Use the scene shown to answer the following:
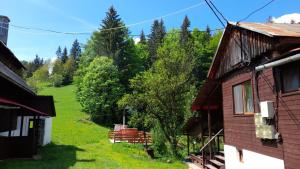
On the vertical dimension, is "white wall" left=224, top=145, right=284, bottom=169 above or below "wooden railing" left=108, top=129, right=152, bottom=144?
above

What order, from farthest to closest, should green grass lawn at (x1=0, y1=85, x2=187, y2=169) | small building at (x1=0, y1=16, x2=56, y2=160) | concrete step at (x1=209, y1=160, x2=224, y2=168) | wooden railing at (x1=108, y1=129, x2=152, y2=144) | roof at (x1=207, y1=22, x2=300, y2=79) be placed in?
wooden railing at (x1=108, y1=129, x2=152, y2=144)
small building at (x1=0, y1=16, x2=56, y2=160)
green grass lawn at (x1=0, y1=85, x2=187, y2=169)
concrete step at (x1=209, y1=160, x2=224, y2=168)
roof at (x1=207, y1=22, x2=300, y2=79)

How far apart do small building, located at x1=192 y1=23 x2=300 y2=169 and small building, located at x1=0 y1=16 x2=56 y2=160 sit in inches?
364

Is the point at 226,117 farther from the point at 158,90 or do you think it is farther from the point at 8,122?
the point at 158,90

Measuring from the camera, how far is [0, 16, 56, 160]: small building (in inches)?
571

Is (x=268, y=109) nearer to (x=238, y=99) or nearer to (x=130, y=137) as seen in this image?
(x=238, y=99)

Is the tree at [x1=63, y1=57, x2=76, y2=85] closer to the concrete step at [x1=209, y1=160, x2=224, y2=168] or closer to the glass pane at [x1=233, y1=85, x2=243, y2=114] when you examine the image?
the concrete step at [x1=209, y1=160, x2=224, y2=168]

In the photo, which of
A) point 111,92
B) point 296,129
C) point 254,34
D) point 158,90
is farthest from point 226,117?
point 111,92

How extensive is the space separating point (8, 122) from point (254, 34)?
12974 millimetres

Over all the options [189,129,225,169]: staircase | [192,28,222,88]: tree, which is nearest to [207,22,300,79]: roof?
[189,129,225,169]: staircase

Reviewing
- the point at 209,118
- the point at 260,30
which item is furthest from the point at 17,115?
the point at 260,30

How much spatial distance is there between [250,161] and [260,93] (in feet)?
8.06

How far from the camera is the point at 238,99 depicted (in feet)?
35.4

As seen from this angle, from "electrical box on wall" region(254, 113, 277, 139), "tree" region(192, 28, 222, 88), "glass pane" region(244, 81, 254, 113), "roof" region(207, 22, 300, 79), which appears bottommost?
"electrical box on wall" region(254, 113, 277, 139)

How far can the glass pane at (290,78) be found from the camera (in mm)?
6879
